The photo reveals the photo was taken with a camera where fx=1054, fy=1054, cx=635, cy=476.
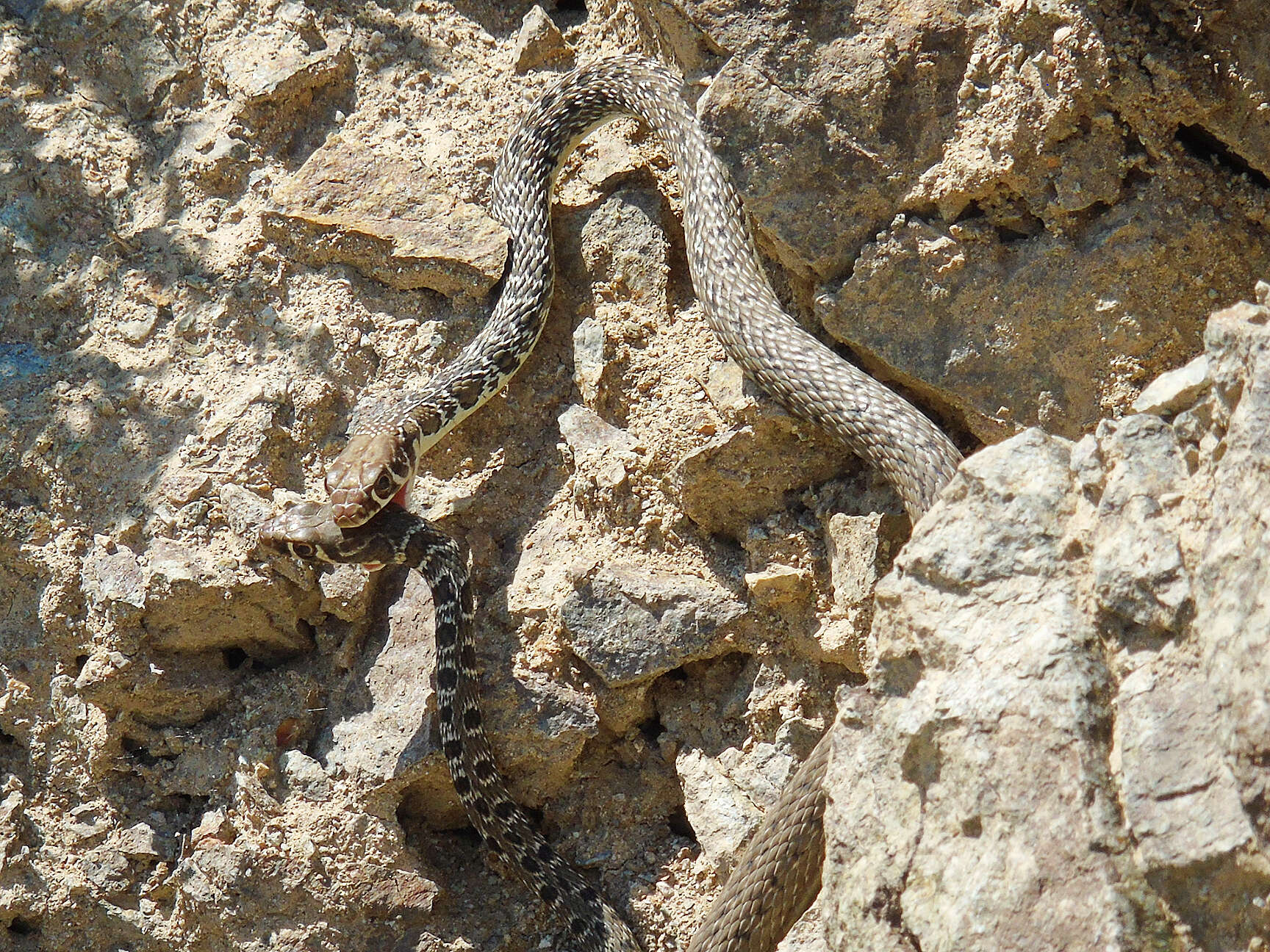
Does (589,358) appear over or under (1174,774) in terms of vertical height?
under

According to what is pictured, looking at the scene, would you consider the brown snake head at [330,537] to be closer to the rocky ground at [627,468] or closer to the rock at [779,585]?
the rocky ground at [627,468]

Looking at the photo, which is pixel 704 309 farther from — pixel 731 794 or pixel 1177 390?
pixel 1177 390

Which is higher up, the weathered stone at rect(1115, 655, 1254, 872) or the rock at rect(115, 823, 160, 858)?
the weathered stone at rect(1115, 655, 1254, 872)

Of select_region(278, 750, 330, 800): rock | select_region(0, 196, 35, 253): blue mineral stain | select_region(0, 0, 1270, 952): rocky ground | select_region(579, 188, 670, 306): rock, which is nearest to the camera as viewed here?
select_region(0, 0, 1270, 952): rocky ground

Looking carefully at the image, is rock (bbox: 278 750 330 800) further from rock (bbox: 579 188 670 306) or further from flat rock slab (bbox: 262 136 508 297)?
rock (bbox: 579 188 670 306)

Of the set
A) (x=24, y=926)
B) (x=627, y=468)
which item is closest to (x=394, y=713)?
(x=627, y=468)

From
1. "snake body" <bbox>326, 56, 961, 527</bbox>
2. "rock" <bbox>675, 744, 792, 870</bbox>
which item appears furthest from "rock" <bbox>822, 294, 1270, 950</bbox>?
"rock" <bbox>675, 744, 792, 870</bbox>
